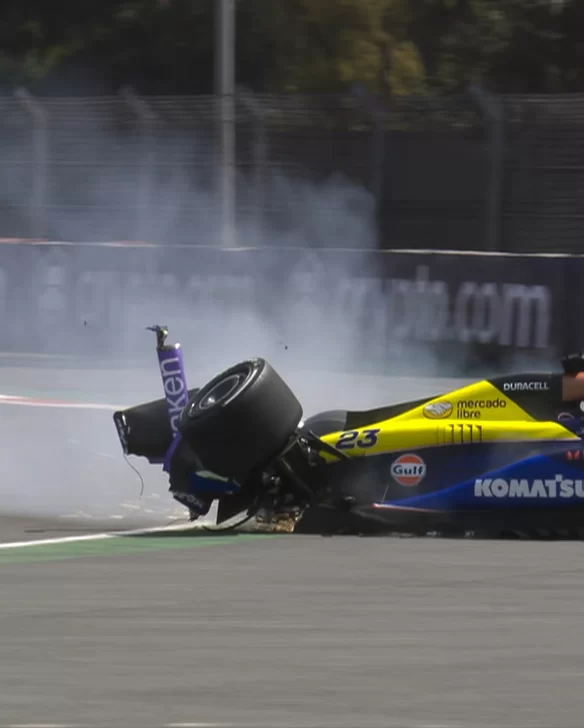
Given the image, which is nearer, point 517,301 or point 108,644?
point 108,644

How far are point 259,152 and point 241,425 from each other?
11.9m

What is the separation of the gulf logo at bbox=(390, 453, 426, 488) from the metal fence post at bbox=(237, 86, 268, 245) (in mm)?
11742

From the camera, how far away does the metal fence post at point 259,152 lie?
18594mm

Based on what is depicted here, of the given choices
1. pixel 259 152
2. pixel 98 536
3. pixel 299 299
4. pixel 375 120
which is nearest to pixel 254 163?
pixel 259 152

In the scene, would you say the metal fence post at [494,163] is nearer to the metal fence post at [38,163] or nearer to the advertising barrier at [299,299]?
the advertising barrier at [299,299]

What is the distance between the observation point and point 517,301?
43.5 ft

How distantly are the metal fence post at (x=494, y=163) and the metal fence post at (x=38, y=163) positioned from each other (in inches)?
205

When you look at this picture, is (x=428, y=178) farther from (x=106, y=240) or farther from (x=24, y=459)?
(x=24, y=459)

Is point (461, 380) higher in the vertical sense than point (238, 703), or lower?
lower

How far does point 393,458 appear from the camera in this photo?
7.23m

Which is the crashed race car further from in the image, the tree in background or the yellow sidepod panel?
the tree in background

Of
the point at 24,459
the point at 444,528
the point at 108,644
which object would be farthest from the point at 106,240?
the point at 108,644

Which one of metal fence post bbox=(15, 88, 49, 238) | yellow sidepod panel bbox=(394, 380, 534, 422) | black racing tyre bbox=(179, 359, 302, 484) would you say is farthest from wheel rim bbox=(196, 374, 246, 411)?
metal fence post bbox=(15, 88, 49, 238)

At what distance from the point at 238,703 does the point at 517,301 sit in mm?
9114
